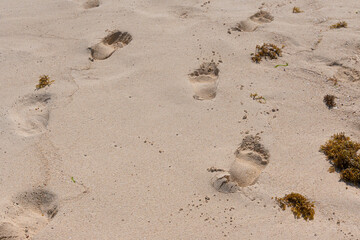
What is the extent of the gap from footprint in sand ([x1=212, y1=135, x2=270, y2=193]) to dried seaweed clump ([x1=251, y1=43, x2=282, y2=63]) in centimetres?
175

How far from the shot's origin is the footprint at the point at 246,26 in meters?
6.19

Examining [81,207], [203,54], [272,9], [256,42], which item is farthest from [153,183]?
[272,9]

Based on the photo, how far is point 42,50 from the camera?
6172mm

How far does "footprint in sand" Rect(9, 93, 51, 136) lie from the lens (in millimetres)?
4848

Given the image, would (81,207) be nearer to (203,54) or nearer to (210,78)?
(210,78)

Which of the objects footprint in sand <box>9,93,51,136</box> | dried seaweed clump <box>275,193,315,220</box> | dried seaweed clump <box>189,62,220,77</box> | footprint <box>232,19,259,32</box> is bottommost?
footprint in sand <box>9,93,51,136</box>

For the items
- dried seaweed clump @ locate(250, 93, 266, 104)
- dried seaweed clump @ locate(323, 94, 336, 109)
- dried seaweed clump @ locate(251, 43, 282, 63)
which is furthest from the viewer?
dried seaweed clump @ locate(251, 43, 282, 63)

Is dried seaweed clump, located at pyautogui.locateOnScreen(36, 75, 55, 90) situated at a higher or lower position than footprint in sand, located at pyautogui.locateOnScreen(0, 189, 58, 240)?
higher

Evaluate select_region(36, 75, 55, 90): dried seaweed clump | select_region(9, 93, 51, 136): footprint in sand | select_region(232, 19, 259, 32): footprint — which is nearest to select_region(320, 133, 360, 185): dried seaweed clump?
select_region(232, 19, 259, 32): footprint

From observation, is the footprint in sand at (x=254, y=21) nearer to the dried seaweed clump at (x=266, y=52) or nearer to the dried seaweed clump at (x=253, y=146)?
the dried seaweed clump at (x=266, y=52)

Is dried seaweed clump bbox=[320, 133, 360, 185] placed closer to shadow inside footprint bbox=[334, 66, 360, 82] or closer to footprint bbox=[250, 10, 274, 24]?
shadow inside footprint bbox=[334, 66, 360, 82]

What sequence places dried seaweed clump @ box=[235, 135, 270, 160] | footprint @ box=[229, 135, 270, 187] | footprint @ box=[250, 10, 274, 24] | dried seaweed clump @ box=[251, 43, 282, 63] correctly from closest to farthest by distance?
footprint @ box=[229, 135, 270, 187], dried seaweed clump @ box=[235, 135, 270, 160], dried seaweed clump @ box=[251, 43, 282, 63], footprint @ box=[250, 10, 274, 24]

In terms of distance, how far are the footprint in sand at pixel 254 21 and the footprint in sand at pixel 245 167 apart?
8.64ft

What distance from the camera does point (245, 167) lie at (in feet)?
13.9
